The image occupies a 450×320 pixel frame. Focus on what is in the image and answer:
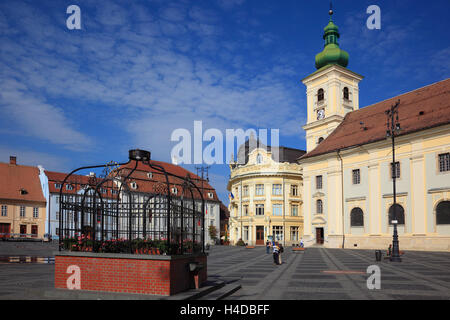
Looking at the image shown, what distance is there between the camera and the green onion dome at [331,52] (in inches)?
2361

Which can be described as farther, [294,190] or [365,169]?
[294,190]

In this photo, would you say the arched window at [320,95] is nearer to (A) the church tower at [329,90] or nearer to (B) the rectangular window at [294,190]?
(A) the church tower at [329,90]

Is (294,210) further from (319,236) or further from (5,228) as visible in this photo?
(5,228)

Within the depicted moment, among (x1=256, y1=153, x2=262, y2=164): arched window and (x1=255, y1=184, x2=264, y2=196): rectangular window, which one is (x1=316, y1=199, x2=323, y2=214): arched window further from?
(x1=256, y1=153, x2=262, y2=164): arched window

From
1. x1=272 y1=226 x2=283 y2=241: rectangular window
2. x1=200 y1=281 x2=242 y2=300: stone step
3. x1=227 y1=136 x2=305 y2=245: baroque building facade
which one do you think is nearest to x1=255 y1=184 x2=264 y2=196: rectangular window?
x1=227 y1=136 x2=305 y2=245: baroque building facade

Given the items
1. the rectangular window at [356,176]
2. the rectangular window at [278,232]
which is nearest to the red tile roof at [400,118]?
the rectangular window at [356,176]

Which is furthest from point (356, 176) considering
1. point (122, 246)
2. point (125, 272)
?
point (125, 272)

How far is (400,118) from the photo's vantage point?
44625mm

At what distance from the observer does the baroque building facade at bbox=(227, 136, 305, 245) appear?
66938mm

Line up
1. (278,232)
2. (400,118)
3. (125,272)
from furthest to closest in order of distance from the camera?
1. (278,232)
2. (400,118)
3. (125,272)

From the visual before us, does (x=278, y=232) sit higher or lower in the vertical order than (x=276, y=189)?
lower

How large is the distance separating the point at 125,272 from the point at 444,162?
35.7 metres

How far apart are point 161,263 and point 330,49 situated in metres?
56.8
